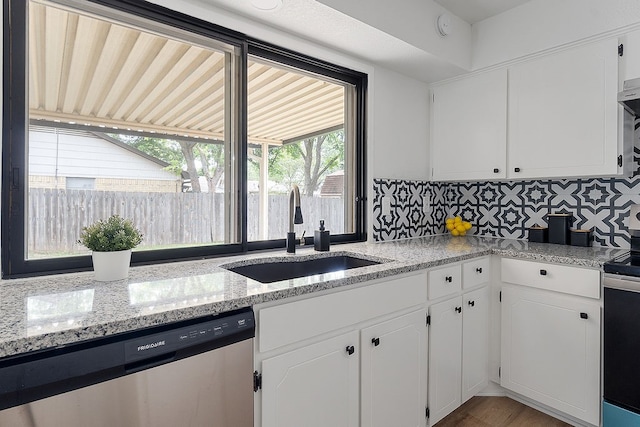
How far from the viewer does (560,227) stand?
7.60 feet

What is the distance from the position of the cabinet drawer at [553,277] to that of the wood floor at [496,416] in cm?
76

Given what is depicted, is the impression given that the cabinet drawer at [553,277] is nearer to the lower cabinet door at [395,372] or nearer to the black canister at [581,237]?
the black canister at [581,237]

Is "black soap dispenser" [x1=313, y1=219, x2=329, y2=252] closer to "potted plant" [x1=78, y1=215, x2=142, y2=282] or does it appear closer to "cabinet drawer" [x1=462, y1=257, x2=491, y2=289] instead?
"cabinet drawer" [x1=462, y1=257, x2=491, y2=289]

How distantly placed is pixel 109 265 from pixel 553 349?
2214 millimetres

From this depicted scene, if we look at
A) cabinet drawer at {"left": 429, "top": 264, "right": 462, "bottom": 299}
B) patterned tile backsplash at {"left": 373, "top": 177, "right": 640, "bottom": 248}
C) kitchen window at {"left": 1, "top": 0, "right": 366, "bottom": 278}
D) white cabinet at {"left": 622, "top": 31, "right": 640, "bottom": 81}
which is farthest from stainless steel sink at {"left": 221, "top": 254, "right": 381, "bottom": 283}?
white cabinet at {"left": 622, "top": 31, "right": 640, "bottom": 81}

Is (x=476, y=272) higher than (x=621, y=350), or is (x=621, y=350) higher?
(x=476, y=272)

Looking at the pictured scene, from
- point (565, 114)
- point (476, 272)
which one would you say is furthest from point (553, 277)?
point (565, 114)

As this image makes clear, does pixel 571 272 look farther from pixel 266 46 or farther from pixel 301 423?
pixel 266 46

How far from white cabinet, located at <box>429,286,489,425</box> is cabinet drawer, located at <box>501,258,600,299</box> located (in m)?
0.19

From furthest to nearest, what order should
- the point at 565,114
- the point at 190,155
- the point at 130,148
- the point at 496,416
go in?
the point at 565,114 < the point at 496,416 < the point at 190,155 < the point at 130,148

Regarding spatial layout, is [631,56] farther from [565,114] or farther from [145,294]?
[145,294]

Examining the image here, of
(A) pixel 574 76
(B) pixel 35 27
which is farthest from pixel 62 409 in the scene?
(A) pixel 574 76

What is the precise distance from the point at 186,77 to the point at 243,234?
853 millimetres

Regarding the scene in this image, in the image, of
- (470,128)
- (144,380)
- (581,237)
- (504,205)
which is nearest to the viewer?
(144,380)
